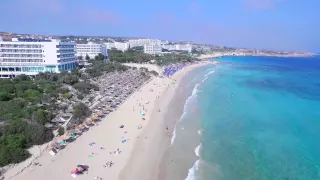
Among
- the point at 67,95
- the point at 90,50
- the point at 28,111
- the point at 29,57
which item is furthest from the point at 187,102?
the point at 90,50

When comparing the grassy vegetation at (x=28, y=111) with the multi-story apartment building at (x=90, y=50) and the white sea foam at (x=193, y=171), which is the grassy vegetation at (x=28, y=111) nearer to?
the white sea foam at (x=193, y=171)

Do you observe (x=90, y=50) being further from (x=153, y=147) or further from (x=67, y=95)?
(x=153, y=147)

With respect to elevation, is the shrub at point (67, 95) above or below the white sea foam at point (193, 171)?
above

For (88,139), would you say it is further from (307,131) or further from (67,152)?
(307,131)

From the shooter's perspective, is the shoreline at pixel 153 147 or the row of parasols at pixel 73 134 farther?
the row of parasols at pixel 73 134

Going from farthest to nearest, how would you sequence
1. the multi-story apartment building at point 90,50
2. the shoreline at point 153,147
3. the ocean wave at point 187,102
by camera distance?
the multi-story apartment building at point 90,50 → the ocean wave at point 187,102 → the shoreline at point 153,147

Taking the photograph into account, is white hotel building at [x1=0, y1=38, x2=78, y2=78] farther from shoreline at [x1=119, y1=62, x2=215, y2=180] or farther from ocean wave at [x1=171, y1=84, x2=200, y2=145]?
ocean wave at [x1=171, y1=84, x2=200, y2=145]

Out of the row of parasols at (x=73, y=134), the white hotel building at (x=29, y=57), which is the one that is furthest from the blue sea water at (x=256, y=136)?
the white hotel building at (x=29, y=57)
